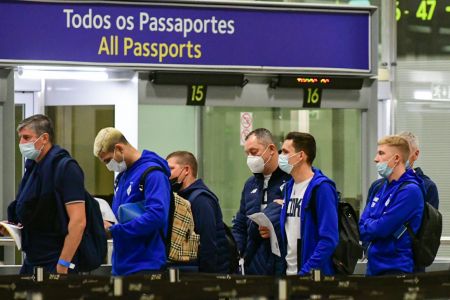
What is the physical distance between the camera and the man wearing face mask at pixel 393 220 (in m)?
7.79

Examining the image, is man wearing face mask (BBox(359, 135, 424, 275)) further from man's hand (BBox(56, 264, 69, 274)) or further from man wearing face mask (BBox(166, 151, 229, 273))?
man's hand (BBox(56, 264, 69, 274))

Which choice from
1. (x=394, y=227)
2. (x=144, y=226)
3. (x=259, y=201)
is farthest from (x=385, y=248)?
(x=144, y=226)

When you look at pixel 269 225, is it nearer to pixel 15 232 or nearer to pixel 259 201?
pixel 259 201

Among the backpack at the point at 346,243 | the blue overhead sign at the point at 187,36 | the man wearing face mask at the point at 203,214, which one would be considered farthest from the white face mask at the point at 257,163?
the blue overhead sign at the point at 187,36

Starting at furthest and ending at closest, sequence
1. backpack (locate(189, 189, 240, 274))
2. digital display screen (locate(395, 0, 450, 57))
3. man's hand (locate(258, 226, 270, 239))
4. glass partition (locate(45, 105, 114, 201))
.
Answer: digital display screen (locate(395, 0, 450, 57)), glass partition (locate(45, 105, 114, 201)), backpack (locate(189, 189, 240, 274)), man's hand (locate(258, 226, 270, 239))

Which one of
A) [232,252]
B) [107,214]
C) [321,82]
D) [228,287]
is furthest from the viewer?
[321,82]

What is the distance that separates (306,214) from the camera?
7.57 metres

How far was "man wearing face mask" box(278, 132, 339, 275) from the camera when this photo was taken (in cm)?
746

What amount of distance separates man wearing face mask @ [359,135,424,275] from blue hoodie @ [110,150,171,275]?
1.24 meters

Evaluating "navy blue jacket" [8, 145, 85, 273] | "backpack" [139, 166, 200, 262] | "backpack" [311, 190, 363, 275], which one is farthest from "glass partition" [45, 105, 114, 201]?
"backpack" [311, 190, 363, 275]

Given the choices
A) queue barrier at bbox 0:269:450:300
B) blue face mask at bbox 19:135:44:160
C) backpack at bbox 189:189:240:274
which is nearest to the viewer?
queue barrier at bbox 0:269:450:300

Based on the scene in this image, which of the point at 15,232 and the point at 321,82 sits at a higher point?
the point at 321,82

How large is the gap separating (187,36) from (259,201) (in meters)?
2.57

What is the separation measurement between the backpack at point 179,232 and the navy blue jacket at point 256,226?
0.46 meters
